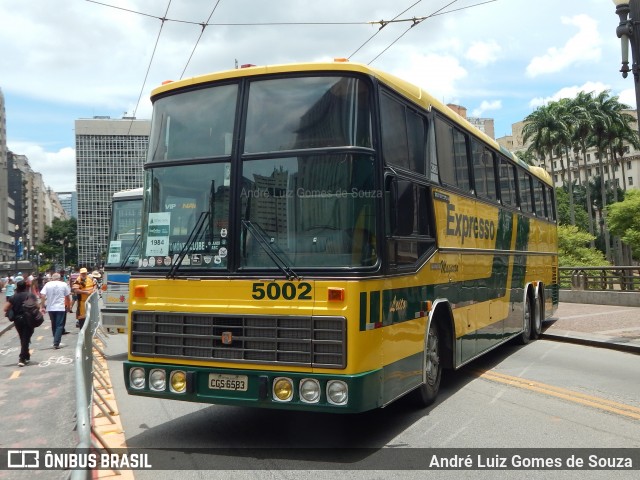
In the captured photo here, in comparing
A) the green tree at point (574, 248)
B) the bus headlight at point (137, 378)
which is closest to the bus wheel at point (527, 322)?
the bus headlight at point (137, 378)

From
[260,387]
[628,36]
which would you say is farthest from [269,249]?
[628,36]

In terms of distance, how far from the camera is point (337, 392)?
221 inches

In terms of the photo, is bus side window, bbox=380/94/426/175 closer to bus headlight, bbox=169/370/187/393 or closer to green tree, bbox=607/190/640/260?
bus headlight, bbox=169/370/187/393

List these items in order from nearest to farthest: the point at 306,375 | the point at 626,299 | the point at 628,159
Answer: the point at 306,375, the point at 626,299, the point at 628,159

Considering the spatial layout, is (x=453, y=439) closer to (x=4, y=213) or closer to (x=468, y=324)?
(x=468, y=324)

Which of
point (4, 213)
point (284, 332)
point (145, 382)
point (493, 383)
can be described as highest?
point (4, 213)

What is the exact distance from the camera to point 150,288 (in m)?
6.43

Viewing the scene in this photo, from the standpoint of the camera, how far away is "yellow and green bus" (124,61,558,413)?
5.74m

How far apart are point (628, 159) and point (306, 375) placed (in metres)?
117

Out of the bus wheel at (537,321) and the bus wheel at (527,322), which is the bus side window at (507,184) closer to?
the bus wheel at (527,322)

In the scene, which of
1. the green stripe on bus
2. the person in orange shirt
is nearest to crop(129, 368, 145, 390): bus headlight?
the green stripe on bus

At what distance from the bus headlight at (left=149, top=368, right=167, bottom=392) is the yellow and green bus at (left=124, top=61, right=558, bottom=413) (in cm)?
1

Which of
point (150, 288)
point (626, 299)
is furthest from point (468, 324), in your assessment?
point (626, 299)

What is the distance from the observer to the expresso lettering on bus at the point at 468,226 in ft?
27.0
